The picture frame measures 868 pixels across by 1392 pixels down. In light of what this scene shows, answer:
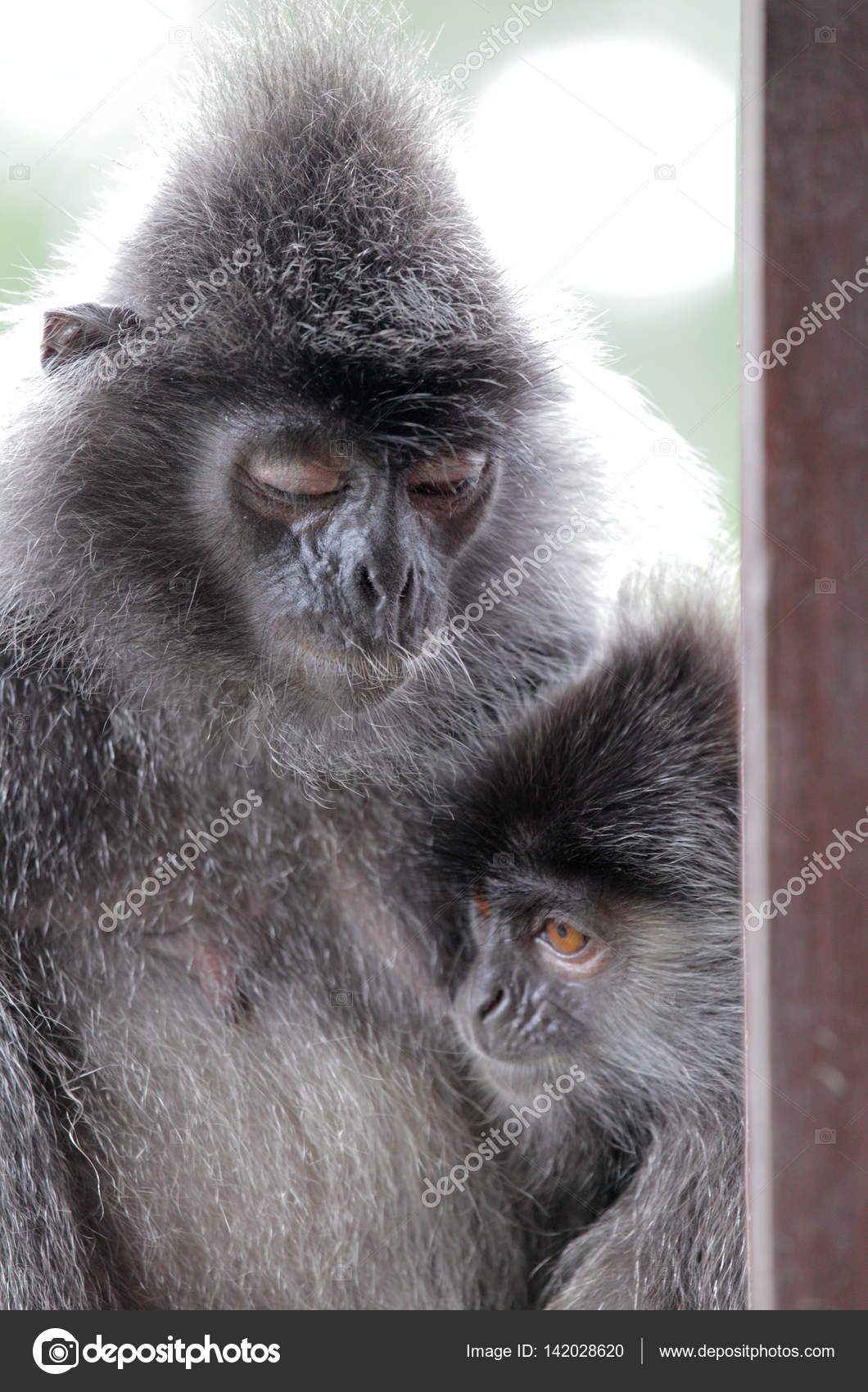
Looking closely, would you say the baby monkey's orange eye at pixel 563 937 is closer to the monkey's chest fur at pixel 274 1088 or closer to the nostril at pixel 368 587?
the monkey's chest fur at pixel 274 1088

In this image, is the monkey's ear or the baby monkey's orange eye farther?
the baby monkey's orange eye

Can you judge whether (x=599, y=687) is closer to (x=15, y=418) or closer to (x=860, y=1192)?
(x=15, y=418)

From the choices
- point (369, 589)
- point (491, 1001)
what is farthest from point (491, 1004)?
point (369, 589)

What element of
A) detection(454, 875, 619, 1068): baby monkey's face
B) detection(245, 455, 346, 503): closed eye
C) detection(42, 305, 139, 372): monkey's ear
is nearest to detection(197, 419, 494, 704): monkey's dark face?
detection(245, 455, 346, 503): closed eye

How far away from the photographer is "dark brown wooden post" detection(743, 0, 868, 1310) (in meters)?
0.70

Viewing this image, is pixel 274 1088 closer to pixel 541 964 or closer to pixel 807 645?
pixel 541 964

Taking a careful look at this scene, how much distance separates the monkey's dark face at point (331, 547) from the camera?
1434mm

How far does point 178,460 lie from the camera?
5.02ft

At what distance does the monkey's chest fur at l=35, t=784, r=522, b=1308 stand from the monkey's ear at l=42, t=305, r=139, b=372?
60cm

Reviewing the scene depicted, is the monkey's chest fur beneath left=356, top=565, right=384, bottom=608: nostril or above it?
beneath
